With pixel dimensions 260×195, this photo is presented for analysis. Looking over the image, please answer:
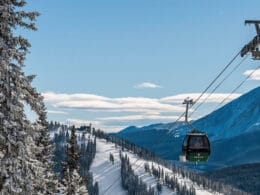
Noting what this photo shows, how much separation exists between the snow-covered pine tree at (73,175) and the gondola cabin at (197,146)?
8.40 metres

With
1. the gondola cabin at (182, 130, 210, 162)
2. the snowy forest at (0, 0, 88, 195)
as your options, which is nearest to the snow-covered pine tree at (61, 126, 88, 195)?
the gondola cabin at (182, 130, 210, 162)

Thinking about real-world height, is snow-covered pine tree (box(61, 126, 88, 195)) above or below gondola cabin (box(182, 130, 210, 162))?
below

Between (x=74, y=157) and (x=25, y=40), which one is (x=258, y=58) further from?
(x=74, y=157)

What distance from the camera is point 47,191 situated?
1427 inches

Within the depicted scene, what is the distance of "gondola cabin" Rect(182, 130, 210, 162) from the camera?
3844 centimetres

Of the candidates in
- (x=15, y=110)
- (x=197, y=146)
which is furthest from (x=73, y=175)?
(x=15, y=110)

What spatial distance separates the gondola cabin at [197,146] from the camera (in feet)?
126

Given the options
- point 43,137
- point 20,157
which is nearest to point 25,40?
point 20,157

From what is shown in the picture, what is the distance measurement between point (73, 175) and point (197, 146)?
30.8 ft

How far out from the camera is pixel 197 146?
38.6 metres

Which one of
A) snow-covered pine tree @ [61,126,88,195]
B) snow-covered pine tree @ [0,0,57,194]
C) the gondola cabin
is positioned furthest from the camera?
snow-covered pine tree @ [61,126,88,195]

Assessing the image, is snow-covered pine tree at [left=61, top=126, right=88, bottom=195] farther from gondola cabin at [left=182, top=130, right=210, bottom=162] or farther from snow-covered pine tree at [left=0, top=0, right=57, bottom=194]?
snow-covered pine tree at [left=0, top=0, right=57, bottom=194]

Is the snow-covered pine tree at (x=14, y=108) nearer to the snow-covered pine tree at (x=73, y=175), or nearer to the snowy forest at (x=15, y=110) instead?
the snowy forest at (x=15, y=110)

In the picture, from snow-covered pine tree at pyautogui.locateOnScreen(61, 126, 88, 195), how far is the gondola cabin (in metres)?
8.40
